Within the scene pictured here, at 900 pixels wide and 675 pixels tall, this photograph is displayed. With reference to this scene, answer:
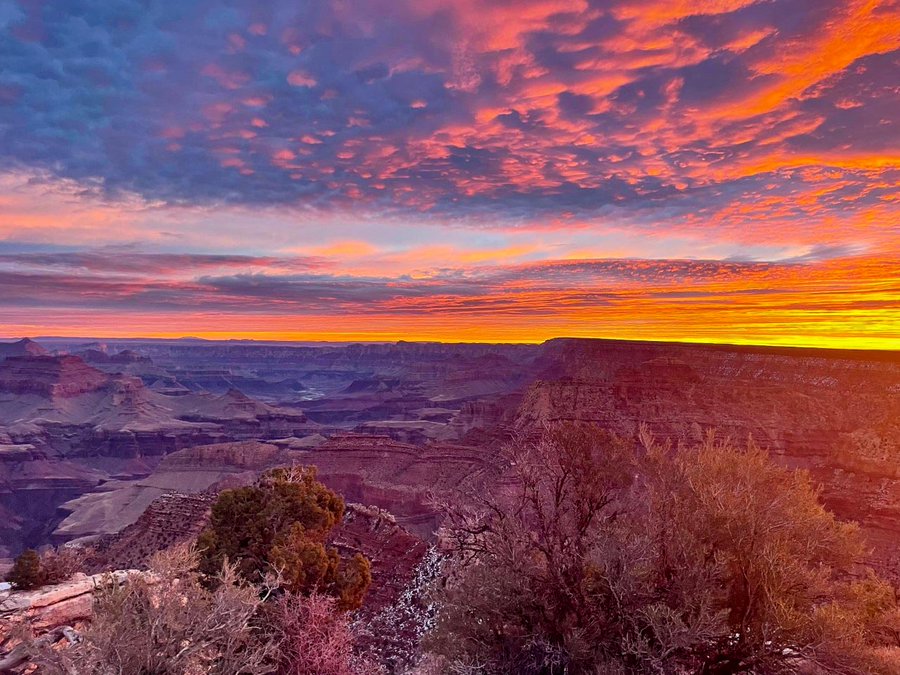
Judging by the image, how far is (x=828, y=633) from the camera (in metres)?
8.60

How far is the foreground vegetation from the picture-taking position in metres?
8.84

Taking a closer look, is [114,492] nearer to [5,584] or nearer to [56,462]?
[56,462]

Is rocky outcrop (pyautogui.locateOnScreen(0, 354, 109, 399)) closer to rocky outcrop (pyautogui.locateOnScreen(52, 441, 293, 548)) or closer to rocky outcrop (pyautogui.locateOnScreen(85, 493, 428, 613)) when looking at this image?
rocky outcrop (pyautogui.locateOnScreen(52, 441, 293, 548))

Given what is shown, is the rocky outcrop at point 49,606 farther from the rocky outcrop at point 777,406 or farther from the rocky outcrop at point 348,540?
the rocky outcrop at point 777,406

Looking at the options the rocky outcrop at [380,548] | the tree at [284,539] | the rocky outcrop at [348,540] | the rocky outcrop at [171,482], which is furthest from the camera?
the rocky outcrop at [171,482]

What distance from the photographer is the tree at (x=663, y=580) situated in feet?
29.8

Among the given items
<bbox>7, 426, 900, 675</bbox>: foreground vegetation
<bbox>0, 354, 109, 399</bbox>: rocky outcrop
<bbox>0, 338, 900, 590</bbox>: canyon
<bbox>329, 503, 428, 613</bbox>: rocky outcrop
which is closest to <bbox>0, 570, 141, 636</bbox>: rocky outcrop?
<bbox>7, 426, 900, 675</bbox>: foreground vegetation

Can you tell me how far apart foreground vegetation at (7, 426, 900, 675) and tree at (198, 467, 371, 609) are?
1.86 metres

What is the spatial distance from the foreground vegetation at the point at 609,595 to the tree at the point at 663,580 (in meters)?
0.04

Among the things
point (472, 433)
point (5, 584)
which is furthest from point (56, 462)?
point (5, 584)

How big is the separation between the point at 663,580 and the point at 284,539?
11801 mm

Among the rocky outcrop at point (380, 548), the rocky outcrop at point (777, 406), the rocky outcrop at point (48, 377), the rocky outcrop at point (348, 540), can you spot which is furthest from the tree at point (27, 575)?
the rocky outcrop at point (48, 377)

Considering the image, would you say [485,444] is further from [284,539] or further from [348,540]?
[284,539]

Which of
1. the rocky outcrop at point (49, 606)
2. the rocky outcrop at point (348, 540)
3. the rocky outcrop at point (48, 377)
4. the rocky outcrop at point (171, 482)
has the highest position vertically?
the rocky outcrop at point (49, 606)
